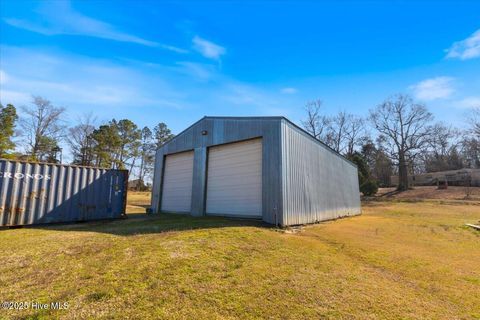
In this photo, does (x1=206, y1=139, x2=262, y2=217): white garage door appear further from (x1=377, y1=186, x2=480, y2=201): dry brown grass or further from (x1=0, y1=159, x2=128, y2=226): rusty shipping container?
(x1=377, y1=186, x2=480, y2=201): dry brown grass

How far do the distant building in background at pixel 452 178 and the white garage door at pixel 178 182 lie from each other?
40418 mm

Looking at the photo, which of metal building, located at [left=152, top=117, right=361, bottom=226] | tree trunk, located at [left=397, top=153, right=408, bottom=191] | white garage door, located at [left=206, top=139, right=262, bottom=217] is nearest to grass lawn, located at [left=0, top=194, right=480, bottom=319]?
metal building, located at [left=152, top=117, right=361, bottom=226]

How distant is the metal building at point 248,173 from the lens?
9.94 metres

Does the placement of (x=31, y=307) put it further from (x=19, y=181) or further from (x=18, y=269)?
(x=19, y=181)

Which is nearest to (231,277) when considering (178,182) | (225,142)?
(225,142)

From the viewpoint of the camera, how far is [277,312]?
11.0 feet

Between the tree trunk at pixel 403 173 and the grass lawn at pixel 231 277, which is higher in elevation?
the tree trunk at pixel 403 173

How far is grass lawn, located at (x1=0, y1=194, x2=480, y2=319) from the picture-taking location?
3.43 meters

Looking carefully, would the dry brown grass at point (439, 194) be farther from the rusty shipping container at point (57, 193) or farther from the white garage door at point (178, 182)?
the rusty shipping container at point (57, 193)

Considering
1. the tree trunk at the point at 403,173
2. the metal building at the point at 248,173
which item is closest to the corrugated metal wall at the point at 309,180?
the metal building at the point at 248,173

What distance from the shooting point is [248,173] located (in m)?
10.9

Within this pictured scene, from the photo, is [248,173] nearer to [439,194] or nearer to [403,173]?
[439,194]

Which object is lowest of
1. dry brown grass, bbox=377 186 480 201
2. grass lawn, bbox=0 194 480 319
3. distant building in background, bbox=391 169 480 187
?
grass lawn, bbox=0 194 480 319

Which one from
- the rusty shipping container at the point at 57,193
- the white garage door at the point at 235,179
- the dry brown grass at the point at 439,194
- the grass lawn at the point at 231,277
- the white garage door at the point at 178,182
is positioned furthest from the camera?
the dry brown grass at the point at 439,194
